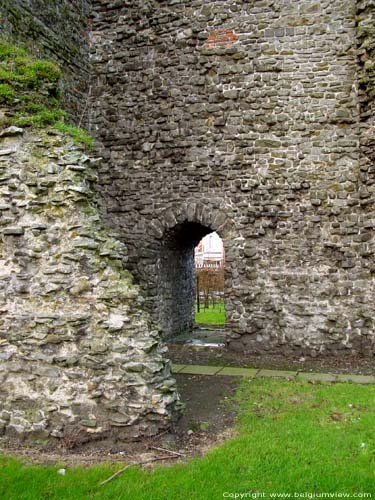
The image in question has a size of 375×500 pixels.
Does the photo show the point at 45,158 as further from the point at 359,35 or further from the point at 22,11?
the point at 359,35

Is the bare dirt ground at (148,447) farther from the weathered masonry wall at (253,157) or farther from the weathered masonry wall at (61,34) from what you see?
the weathered masonry wall at (61,34)

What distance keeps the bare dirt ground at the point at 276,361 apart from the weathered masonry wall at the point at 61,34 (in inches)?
204

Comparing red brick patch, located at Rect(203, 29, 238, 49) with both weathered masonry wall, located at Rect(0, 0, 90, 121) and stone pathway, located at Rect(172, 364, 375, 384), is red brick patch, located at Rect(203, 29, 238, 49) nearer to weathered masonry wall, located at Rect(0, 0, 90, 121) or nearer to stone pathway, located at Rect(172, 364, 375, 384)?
weathered masonry wall, located at Rect(0, 0, 90, 121)

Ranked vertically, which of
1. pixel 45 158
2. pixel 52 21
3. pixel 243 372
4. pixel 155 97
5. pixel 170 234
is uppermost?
pixel 52 21

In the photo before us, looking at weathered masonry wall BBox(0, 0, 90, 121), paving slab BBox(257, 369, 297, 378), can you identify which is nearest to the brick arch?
paving slab BBox(257, 369, 297, 378)

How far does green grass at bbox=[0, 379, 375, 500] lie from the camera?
3637 mm

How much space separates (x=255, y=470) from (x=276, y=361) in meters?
4.80

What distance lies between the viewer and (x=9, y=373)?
15.5 feet

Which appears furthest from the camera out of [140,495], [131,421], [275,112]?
[275,112]

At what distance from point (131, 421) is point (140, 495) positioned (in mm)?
945

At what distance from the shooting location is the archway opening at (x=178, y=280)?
32.8ft

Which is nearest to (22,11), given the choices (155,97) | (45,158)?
(155,97)

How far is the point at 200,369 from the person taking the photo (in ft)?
26.0

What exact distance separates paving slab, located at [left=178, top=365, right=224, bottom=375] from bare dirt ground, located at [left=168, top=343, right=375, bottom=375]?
0.99 feet
